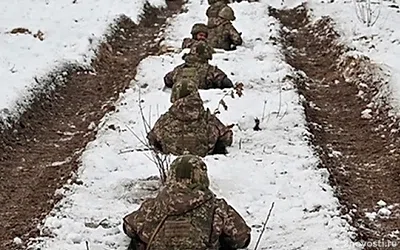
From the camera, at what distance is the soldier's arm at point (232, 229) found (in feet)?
23.5

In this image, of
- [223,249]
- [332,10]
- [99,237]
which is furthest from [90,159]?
[332,10]

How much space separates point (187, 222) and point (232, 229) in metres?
0.49

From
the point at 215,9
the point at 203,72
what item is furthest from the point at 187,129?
the point at 215,9

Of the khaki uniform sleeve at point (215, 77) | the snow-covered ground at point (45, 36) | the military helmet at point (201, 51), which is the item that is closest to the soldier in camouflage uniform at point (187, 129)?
the snow-covered ground at point (45, 36)

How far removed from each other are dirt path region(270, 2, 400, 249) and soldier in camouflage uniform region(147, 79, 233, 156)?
1320 mm

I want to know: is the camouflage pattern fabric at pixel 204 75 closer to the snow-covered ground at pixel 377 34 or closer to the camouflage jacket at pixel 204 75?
the camouflage jacket at pixel 204 75

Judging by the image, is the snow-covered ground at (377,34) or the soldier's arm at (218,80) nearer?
the snow-covered ground at (377,34)

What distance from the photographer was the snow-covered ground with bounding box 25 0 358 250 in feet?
25.2

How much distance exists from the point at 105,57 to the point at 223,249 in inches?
336

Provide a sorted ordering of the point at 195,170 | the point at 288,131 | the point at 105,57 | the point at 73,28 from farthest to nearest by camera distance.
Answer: the point at 73,28, the point at 105,57, the point at 288,131, the point at 195,170

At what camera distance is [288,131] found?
10.7 meters

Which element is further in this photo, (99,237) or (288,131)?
(288,131)

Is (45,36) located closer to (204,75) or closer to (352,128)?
(204,75)

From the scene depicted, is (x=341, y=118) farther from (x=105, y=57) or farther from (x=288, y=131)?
(x=105, y=57)
